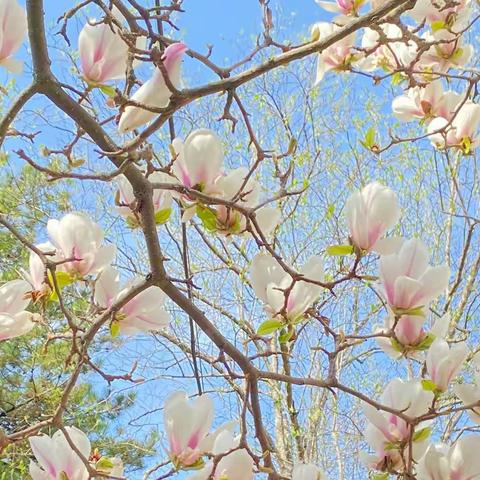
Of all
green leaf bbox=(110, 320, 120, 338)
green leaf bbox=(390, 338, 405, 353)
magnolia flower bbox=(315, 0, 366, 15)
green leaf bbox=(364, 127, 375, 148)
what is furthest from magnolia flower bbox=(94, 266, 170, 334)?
magnolia flower bbox=(315, 0, 366, 15)

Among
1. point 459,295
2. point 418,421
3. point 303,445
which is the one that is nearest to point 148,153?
point 418,421

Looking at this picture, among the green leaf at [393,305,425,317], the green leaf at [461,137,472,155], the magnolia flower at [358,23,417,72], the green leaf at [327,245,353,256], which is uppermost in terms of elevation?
the magnolia flower at [358,23,417,72]

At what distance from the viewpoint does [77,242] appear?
633 mm

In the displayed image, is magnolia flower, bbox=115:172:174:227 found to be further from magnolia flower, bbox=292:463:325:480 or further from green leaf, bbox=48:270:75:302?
magnolia flower, bbox=292:463:325:480

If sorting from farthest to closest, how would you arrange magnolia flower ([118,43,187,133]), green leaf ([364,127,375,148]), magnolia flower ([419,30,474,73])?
magnolia flower ([419,30,474,73])
green leaf ([364,127,375,148])
magnolia flower ([118,43,187,133])

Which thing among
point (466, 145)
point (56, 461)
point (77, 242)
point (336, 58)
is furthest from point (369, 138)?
point (56, 461)

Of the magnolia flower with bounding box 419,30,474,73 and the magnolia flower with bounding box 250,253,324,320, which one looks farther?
the magnolia flower with bounding box 419,30,474,73

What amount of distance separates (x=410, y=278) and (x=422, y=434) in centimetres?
14

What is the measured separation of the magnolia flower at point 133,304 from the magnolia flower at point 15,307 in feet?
0.24

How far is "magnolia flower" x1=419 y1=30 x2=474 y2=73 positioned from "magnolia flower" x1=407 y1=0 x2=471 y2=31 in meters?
0.02

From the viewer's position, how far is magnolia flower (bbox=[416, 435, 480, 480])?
604mm

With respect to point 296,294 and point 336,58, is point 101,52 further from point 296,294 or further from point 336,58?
point 336,58

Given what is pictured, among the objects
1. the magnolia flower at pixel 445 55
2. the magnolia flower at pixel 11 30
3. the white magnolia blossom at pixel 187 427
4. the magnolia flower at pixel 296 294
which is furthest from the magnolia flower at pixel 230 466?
the magnolia flower at pixel 445 55

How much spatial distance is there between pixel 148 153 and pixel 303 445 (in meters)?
2.33
